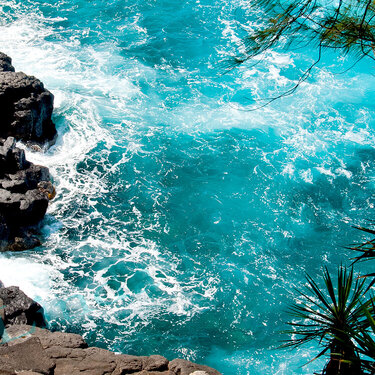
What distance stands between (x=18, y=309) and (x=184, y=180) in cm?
794

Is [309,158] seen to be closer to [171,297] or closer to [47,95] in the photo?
[171,297]

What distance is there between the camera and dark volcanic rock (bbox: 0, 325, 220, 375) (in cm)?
852

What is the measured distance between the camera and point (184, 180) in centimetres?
1642

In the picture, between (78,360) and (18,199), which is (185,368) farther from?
(18,199)

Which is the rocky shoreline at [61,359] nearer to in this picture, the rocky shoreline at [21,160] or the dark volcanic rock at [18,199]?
the dark volcanic rock at [18,199]

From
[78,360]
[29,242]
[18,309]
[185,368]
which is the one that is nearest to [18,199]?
[29,242]

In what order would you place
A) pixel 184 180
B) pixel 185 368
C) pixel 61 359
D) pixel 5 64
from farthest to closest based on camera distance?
pixel 5 64
pixel 184 180
pixel 185 368
pixel 61 359

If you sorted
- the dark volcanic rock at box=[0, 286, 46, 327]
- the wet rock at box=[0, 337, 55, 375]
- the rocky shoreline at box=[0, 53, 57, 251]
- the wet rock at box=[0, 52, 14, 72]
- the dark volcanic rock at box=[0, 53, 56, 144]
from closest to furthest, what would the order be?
the wet rock at box=[0, 337, 55, 375] → the dark volcanic rock at box=[0, 286, 46, 327] → the rocky shoreline at box=[0, 53, 57, 251] → the dark volcanic rock at box=[0, 53, 56, 144] → the wet rock at box=[0, 52, 14, 72]

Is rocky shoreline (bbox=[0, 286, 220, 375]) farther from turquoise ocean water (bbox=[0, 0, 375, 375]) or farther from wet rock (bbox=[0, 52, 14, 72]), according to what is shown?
wet rock (bbox=[0, 52, 14, 72])

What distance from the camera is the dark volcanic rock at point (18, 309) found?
10133mm

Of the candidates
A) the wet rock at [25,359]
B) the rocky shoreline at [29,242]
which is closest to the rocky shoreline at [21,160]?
the rocky shoreline at [29,242]

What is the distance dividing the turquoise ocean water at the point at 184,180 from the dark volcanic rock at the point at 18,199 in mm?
468

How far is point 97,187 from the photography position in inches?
618

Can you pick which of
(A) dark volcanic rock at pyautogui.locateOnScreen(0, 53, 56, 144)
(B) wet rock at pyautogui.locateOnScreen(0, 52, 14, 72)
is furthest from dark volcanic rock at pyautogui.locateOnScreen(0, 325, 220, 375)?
(B) wet rock at pyautogui.locateOnScreen(0, 52, 14, 72)
